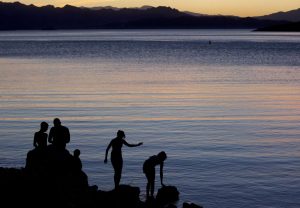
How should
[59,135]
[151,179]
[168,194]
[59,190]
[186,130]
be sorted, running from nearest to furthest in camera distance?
[59,190]
[151,179]
[59,135]
[168,194]
[186,130]

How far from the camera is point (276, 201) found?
60.0ft

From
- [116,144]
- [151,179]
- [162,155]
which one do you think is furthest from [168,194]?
[116,144]

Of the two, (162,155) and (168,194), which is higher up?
(162,155)

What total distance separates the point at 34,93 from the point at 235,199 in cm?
3190

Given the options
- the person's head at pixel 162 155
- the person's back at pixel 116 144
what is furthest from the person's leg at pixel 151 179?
the person's back at pixel 116 144

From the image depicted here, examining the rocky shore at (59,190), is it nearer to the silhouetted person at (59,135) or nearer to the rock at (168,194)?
the rock at (168,194)

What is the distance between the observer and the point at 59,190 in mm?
15531

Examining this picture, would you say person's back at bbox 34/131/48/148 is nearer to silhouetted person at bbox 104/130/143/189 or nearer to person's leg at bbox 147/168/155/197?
silhouetted person at bbox 104/130/143/189

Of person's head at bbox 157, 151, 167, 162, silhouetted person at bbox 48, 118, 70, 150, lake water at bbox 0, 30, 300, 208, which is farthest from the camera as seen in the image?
lake water at bbox 0, 30, 300, 208

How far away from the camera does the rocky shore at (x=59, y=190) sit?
580 inches

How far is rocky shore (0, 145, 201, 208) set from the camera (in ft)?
48.4

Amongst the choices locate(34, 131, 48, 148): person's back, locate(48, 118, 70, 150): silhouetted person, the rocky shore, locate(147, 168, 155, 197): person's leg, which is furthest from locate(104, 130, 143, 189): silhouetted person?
locate(34, 131, 48, 148): person's back

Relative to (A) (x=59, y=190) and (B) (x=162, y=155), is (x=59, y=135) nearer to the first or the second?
(A) (x=59, y=190)

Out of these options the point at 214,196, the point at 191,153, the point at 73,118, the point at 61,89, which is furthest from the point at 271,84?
the point at 214,196
